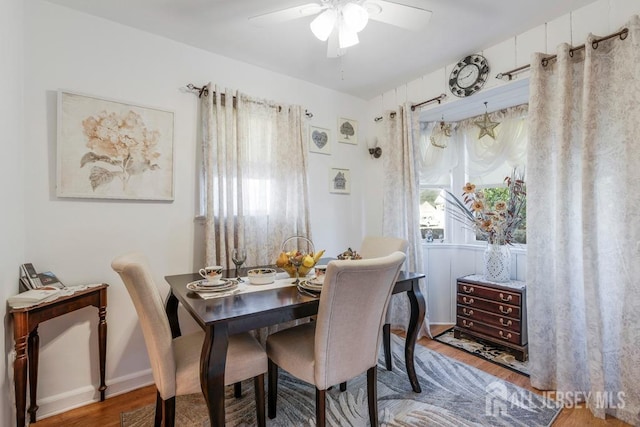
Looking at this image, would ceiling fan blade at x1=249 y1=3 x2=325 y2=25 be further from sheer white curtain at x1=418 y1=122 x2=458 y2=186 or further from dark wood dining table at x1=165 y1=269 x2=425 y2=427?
sheer white curtain at x1=418 y1=122 x2=458 y2=186

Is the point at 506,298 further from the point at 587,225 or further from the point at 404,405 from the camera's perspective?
the point at 404,405

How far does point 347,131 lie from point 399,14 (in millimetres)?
1697

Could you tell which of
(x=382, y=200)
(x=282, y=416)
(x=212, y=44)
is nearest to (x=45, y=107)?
(x=212, y=44)

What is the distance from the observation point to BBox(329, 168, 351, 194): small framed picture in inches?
124

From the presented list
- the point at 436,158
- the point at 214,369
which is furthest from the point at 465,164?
the point at 214,369

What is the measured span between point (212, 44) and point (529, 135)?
2.39m

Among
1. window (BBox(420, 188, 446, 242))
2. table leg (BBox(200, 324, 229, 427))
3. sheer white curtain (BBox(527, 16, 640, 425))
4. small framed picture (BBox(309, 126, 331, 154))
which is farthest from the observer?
window (BBox(420, 188, 446, 242))

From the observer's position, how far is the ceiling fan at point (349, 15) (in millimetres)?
1544

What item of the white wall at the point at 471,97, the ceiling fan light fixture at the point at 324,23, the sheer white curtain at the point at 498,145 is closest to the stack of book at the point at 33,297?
the ceiling fan light fixture at the point at 324,23

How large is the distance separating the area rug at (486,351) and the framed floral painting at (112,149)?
266cm

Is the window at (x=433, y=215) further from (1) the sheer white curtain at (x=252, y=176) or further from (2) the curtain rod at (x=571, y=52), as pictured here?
(1) the sheer white curtain at (x=252, y=176)

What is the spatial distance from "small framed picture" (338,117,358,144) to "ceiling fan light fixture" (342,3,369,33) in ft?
5.21

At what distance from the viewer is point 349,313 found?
4.46 ft

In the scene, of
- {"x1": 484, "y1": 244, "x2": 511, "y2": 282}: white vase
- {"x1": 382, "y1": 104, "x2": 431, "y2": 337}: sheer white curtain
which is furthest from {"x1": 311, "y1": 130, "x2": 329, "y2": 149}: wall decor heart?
{"x1": 484, "y1": 244, "x2": 511, "y2": 282}: white vase
